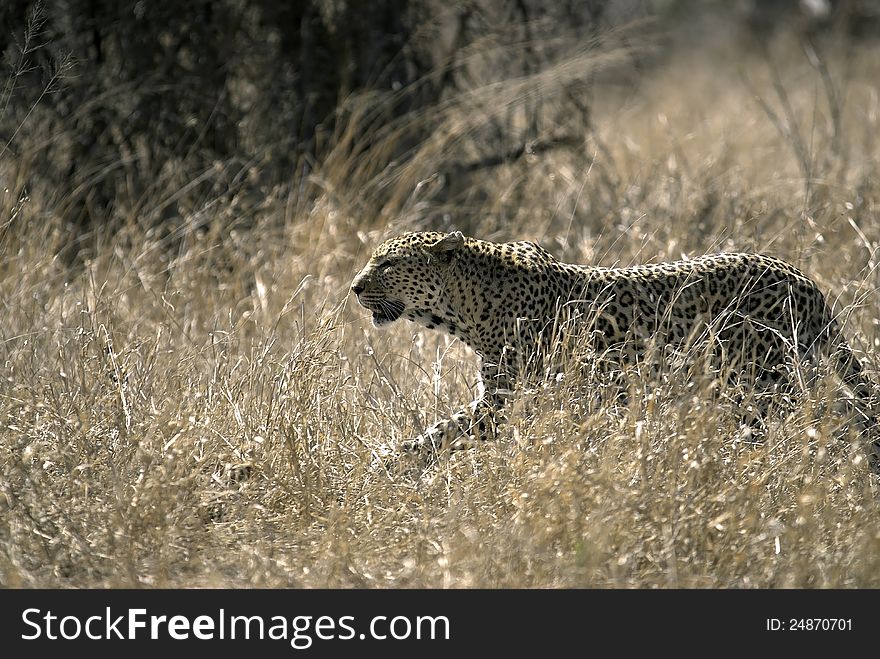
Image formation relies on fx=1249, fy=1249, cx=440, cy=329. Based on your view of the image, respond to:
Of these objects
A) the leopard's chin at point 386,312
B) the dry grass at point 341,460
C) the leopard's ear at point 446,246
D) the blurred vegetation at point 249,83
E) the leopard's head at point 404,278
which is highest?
the blurred vegetation at point 249,83

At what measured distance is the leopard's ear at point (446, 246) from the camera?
15.5 feet

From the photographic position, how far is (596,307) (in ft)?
15.8

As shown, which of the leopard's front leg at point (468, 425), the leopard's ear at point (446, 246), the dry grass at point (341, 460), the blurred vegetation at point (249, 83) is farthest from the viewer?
the blurred vegetation at point (249, 83)

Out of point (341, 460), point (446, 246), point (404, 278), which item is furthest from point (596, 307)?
point (341, 460)

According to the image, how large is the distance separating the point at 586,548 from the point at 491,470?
1.94 ft

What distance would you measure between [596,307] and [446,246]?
2.05 feet

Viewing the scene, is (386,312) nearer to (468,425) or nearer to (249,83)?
(468,425)

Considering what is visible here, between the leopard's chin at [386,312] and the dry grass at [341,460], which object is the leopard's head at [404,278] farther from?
the dry grass at [341,460]

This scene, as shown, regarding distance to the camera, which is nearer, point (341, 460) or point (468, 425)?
point (341, 460)

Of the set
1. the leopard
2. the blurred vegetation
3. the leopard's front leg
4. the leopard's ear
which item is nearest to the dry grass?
the leopard's front leg

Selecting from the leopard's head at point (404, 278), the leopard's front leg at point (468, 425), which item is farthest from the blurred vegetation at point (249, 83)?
the leopard's front leg at point (468, 425)

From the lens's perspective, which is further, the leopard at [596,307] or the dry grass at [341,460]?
the leopard at [596,307]
